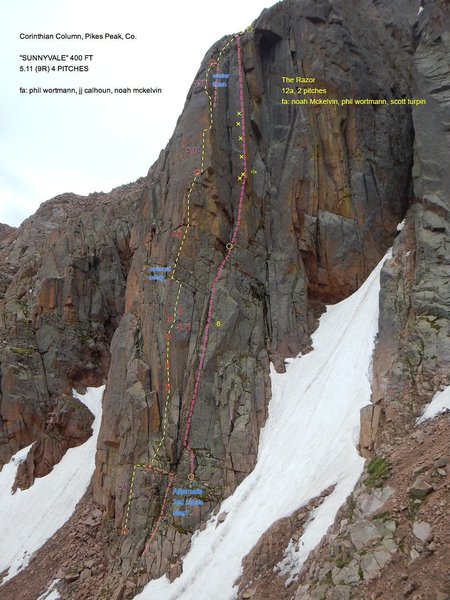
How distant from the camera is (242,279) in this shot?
27844mm

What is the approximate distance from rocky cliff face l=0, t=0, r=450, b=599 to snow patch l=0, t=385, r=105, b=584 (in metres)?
1.16

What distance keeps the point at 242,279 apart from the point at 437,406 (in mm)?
13690

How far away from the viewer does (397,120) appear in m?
32.6

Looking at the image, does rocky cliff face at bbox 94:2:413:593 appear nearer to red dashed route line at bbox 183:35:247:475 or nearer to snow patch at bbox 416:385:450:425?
red dashed route line at bbox 183:35:247:475

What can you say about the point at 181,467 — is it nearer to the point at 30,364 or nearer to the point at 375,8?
the point at 30,364

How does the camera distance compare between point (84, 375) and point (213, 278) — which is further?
point (84, 375)

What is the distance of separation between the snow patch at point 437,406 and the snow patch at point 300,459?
2764mm

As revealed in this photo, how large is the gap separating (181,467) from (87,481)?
890 centimetres

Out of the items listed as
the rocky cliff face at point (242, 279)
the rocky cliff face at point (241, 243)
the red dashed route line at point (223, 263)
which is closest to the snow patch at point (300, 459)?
the rocky cliff face at point (242, 279)

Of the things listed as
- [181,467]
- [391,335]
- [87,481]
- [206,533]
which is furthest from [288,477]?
[87,481]

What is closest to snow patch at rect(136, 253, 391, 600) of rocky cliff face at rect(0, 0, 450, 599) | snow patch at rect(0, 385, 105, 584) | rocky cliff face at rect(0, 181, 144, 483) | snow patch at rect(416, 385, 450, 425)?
rocky cliff face at rect(0, 0, 450, 599)

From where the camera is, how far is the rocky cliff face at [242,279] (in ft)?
71.5

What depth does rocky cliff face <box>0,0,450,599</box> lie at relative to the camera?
2178 centimetres

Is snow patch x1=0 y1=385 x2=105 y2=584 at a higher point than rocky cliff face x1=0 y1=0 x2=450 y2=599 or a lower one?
lower
